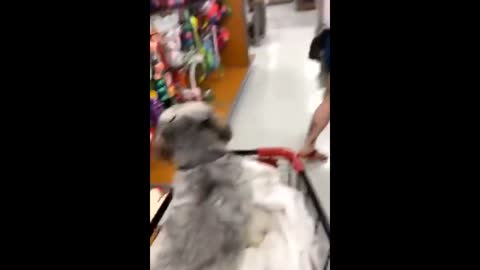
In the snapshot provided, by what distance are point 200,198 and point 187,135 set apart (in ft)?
0.74

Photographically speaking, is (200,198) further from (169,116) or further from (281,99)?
(281,99)

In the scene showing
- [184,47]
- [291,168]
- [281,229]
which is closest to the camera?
[281,229]

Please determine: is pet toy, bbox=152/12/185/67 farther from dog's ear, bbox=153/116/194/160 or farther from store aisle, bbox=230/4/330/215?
dog's ear, bbox=153/116/194/160

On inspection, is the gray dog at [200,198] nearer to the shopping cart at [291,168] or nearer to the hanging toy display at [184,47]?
the shopping cart at [291,168]

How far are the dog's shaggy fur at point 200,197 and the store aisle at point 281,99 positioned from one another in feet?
1.48

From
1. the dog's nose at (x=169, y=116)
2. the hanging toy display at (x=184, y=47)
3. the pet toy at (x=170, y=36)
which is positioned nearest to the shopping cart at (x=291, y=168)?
→ the dog's nose at (x=169, y=116)

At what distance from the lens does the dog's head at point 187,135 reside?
1.57 m

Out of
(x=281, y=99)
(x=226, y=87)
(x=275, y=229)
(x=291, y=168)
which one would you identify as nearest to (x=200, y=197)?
(x=275, y=229)

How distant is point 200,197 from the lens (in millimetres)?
1475
